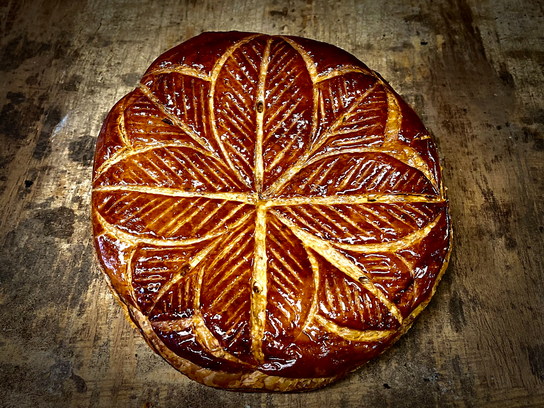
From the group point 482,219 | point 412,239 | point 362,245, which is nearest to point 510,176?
point 482,219

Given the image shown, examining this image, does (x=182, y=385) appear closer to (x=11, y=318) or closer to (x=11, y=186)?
(x=11, y=318)

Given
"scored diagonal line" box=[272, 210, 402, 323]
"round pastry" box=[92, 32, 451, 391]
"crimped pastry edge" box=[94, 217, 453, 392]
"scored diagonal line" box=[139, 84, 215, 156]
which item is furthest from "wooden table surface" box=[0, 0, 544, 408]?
"scored diagonal line" box=[139, 84, 215, 156]

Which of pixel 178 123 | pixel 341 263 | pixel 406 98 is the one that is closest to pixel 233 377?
pixel 341 263

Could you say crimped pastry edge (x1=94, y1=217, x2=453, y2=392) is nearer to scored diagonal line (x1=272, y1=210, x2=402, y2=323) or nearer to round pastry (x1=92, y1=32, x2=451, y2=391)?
round pastry (x1=92, y1=32, x2=451, y2=391)

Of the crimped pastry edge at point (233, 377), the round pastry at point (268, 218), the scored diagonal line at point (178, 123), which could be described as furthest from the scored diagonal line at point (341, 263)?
the scored diagonal line at point (178, 123)

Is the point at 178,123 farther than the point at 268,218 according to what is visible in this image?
Yes

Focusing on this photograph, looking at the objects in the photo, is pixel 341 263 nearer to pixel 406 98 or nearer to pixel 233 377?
pixel 233 377
